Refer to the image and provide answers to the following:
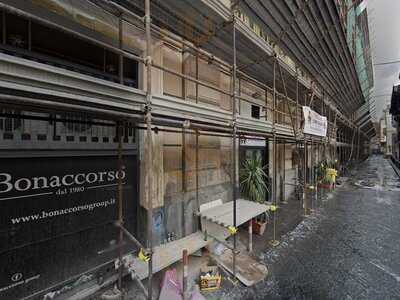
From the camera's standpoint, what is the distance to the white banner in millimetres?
6004

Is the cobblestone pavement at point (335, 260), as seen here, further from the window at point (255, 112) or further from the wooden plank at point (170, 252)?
the window at point (255, 112)

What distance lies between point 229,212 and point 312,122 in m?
4.40

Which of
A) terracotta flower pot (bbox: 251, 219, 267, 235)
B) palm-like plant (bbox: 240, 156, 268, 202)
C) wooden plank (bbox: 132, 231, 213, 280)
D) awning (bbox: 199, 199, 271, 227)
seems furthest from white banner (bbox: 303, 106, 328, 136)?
wooden plank (bbox: 132, 231, 213, 280)

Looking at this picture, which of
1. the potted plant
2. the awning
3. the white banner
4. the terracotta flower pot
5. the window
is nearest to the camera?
the awning

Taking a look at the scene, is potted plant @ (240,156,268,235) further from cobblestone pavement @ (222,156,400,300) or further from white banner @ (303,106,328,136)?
white banner @ (303,106,328,136)

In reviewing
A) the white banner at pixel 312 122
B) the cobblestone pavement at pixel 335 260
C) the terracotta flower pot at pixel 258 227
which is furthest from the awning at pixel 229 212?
the white banner at pixel 312 122

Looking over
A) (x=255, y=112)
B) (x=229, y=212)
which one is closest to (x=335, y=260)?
(x=229, y=212)

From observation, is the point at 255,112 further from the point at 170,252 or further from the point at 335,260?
the point at 170,252

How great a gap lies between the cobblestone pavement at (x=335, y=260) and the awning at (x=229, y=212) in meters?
0.85

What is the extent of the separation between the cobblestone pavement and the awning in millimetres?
852

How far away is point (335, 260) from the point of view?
12.8 ft

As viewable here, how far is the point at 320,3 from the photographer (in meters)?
4.72

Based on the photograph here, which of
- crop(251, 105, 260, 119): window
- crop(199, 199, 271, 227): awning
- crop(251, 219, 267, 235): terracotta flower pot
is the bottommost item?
crop(251, 219, 267, 235): terracotta flower pot

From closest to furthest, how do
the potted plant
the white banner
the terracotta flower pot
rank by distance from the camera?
the terracotta flower pot < the potted plant < the white banner
